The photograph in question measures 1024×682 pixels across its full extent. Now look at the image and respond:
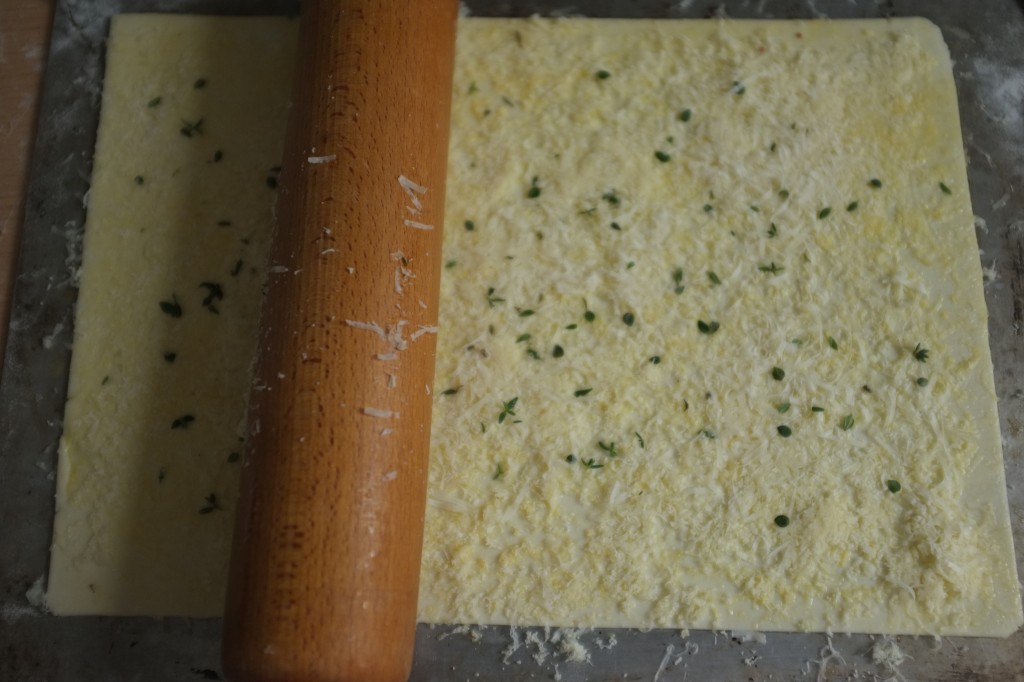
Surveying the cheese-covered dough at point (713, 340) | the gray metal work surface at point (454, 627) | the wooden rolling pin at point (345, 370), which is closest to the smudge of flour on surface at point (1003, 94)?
the gray metal work surface at point (454, 627)

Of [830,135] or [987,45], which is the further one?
[987,45]

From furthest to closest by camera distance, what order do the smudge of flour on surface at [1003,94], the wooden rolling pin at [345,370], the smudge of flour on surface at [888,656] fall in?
the smudge of flour on surface at [1003,94] → the smudge of flour on surface at [888,656] → the wooden rolling pin at [345,370]

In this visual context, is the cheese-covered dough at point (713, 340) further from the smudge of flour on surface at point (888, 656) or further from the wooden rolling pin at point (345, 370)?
the wooden rolling pin at point (345, 370)

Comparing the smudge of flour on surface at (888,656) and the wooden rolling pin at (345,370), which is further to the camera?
the smudge of flour on surface at (888,656)

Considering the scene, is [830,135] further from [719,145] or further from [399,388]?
[399,388]

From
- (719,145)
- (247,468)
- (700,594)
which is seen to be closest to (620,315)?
(719,145)
